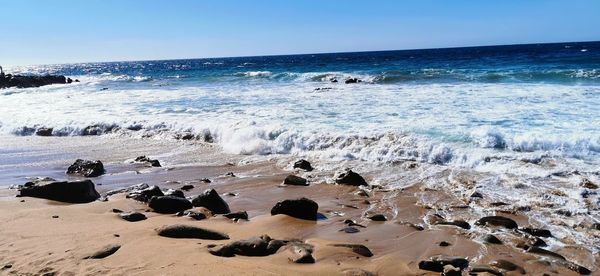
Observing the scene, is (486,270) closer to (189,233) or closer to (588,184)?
(189,233)

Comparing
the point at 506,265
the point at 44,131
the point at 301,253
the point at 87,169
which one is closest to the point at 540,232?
the point at 506,265

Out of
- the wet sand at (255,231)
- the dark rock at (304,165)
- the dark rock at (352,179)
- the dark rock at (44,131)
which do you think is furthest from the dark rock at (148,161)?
the dark rock at (44,131)

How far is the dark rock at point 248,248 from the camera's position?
4.54m

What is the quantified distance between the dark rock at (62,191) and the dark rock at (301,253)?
3.66 metres

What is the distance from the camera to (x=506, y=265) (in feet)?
14.7

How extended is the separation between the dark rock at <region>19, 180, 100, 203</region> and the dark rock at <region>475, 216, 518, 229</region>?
5.36m

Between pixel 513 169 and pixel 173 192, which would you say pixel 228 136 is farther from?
pixel 513 169

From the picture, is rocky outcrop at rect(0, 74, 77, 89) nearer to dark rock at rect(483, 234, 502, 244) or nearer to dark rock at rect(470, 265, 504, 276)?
dark rock at rect(483, 234, 502, 244)

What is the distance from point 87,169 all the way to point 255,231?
4935 millimetres

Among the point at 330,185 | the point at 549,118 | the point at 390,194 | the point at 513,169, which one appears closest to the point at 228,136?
the point at 330,185

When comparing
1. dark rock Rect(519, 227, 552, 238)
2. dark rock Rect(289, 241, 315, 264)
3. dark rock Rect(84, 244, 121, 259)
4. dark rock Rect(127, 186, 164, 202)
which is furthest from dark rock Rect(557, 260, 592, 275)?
dark rock Rect(127, 186, 164, 202)

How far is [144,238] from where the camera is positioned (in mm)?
4949

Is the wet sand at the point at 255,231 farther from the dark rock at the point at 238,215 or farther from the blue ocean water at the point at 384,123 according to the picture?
the blue ocean water at the point at 384,123

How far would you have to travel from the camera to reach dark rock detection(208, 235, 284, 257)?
14.9 feet
